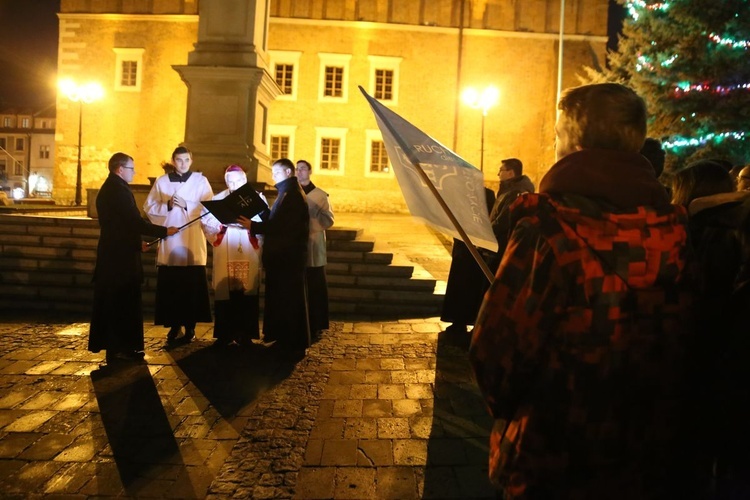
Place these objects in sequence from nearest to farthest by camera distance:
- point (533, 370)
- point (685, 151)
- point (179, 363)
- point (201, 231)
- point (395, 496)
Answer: point (533, 370)
point (395, 496)
point (179, 363)
point (201, 231)
point (685, 151)

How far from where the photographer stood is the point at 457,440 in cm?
367

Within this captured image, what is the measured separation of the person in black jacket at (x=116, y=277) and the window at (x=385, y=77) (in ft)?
85.0

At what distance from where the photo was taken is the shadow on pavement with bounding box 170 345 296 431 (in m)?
4.33

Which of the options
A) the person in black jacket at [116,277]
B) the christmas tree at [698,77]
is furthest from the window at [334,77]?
the person in black jacket at [116,277]

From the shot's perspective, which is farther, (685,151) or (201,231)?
(685,151)

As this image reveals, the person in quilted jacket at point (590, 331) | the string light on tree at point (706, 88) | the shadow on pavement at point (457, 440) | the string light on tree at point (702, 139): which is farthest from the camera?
the string light on tree at point (702, 139)

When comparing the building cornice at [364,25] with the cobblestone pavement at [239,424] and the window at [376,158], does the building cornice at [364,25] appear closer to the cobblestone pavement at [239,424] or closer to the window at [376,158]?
the window at [376,158]

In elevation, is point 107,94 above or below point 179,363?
above

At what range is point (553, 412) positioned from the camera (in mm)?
1525

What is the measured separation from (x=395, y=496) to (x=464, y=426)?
43.1 inches

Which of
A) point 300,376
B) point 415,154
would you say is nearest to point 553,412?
point 415,154

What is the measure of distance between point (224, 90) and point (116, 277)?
590 cm

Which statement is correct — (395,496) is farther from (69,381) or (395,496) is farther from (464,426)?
(69,381)

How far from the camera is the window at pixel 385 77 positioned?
98.0 feet
